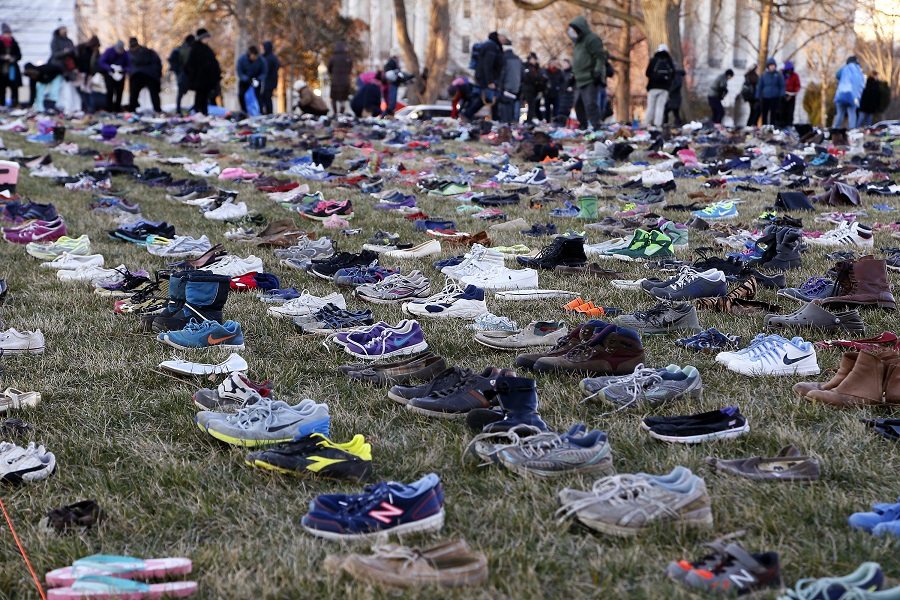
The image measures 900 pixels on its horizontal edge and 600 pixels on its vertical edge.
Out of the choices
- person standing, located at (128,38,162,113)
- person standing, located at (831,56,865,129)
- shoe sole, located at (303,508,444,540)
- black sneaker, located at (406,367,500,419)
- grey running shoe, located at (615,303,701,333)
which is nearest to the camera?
shoe sole, located at (303,508,444,540)

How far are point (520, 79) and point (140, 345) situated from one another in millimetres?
18739

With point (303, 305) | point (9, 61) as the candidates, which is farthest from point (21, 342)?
point (9, 61)

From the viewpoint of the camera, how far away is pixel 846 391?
12.1 ft

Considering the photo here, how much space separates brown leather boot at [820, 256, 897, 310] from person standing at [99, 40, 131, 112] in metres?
22.3

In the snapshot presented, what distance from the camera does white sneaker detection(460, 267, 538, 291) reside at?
596 cm

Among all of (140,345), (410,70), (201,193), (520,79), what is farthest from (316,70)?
(140,345)

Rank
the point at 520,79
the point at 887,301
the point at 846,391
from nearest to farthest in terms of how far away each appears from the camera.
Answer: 1. the point at 846,391
2. the point at 887,301
3. the point at 520,79

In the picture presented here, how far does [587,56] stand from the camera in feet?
64.2

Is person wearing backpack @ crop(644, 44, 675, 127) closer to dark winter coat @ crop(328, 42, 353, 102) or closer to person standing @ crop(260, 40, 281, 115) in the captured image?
dark winter coat @ crop(328, 42, 353, 102)

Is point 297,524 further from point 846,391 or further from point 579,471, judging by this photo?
point 846,391

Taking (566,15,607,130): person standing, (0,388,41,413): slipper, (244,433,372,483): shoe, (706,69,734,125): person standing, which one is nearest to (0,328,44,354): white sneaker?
(0,388,41,413): slipper

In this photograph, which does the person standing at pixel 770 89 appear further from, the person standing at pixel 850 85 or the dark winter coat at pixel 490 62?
the dark winter coat at pixel 490 62

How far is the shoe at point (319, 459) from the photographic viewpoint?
304 centimetres

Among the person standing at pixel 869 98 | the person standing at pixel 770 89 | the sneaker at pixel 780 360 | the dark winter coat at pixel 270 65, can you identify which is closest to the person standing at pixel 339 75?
the dark winter coat at pixel 270 65
